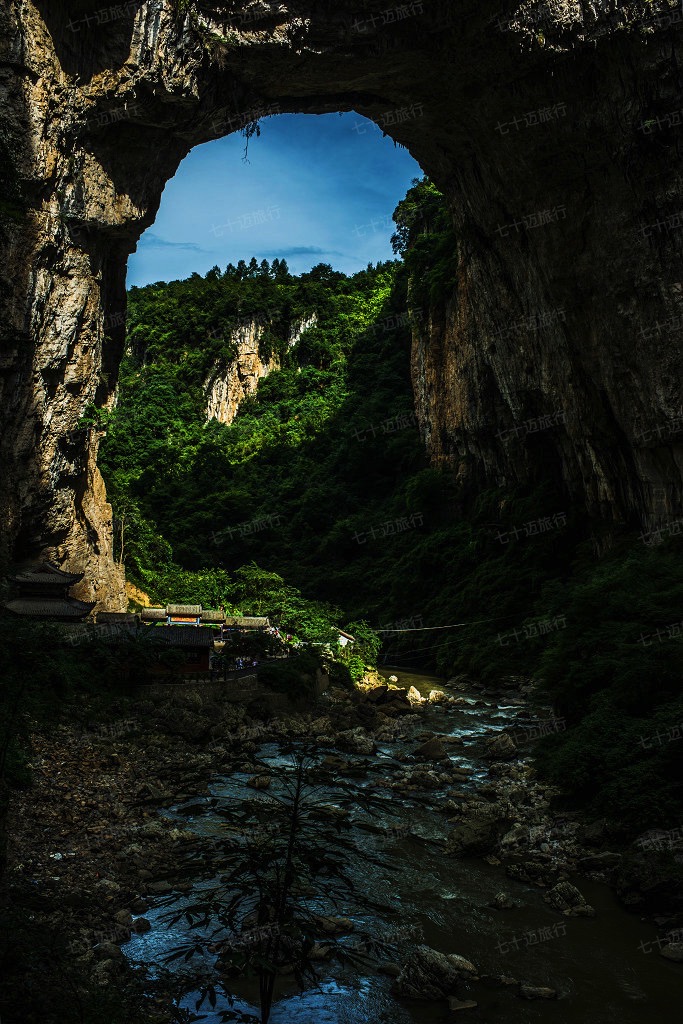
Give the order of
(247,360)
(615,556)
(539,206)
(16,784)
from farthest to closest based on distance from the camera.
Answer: (247,360), (615,556), (539,206), (16,784)


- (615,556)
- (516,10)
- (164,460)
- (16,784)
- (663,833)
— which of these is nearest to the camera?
(663,833)

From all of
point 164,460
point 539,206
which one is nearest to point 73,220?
point 539,206

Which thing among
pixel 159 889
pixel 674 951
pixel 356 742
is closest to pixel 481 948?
pixel 674 951

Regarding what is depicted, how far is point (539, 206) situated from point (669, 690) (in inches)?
580

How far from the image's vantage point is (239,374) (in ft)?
223

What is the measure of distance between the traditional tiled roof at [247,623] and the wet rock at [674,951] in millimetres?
18969

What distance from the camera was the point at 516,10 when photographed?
16578 mm

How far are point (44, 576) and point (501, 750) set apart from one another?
1385cm

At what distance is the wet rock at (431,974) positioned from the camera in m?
7.08

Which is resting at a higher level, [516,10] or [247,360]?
[247,360]

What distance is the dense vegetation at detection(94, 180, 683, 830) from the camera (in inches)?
507

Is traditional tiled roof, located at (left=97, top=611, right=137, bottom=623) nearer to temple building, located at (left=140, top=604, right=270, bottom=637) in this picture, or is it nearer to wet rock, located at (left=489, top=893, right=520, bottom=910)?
temple building, located at (left=140, top=604, right=270, bottom=637)

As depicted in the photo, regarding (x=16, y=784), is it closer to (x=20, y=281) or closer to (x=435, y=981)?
(x=435, y=981)

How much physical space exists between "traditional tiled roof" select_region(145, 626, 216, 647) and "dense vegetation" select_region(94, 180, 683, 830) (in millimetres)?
6211
